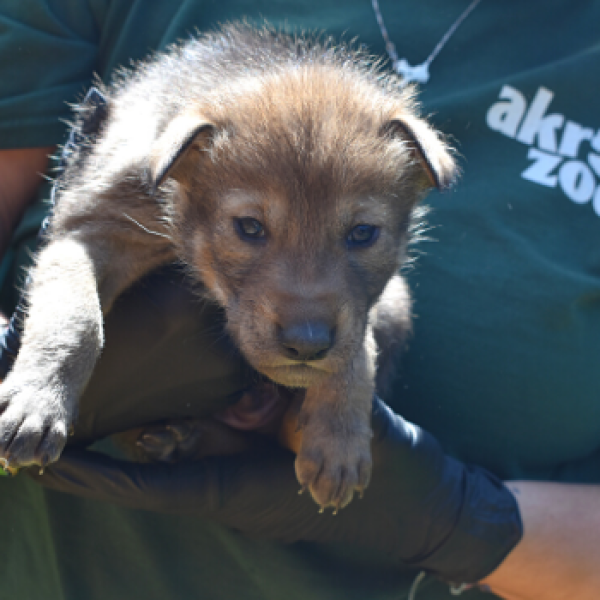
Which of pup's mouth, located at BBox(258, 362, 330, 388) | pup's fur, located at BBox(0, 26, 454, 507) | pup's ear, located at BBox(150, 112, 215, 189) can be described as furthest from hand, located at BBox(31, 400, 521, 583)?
pup's ear, located at BBox(150, 112, 215, 189)

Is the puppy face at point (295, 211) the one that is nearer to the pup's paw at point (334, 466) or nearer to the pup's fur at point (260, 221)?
the pup's fur at point (260, 221)

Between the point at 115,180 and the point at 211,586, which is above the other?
the point at 115,180

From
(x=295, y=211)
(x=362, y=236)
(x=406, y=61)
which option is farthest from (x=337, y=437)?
(x=406, y=61)

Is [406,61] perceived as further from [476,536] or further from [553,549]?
[553,549]

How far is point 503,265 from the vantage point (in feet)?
8.60

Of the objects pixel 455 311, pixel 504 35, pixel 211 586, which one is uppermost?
pixel 504 35

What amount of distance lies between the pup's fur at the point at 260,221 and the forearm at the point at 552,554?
82 cm

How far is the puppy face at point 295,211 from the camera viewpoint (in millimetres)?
1806

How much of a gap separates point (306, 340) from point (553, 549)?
1.52 m

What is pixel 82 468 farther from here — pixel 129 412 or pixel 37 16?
pixel 37 16

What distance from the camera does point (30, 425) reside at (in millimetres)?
1664

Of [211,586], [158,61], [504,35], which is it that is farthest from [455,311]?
[158,61]

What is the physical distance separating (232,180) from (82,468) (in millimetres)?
1177

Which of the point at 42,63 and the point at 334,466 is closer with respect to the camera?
the point at 334,466
